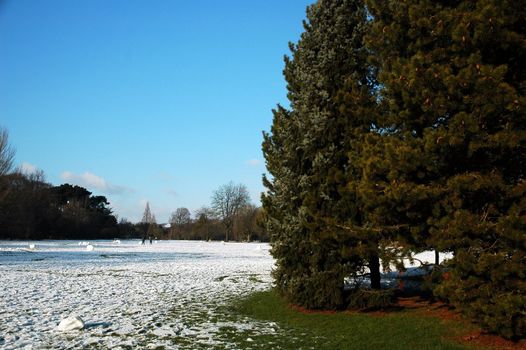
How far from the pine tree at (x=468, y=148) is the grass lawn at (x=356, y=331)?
1.25m

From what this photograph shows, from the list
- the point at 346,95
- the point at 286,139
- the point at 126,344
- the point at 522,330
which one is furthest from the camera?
the point at 286,139

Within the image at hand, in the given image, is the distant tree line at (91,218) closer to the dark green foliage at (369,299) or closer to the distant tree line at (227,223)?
the distant tree line at (227,223)

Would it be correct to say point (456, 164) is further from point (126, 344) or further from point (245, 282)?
point (245, 282)

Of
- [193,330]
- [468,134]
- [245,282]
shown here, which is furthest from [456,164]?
[245,282]

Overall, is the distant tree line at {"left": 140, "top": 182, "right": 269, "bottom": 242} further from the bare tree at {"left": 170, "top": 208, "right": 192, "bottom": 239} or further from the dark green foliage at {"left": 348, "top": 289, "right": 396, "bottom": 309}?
the dark green foliage at {"left": 348, "top": 289, "right": 396, "bottom": 309}

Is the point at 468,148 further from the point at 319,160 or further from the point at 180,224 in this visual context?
the point at 180,224

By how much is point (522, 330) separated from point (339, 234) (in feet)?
12.0

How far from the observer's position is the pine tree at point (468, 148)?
667cm

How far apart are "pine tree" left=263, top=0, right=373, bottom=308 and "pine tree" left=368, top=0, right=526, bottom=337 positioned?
6.79 feet

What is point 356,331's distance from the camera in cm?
869

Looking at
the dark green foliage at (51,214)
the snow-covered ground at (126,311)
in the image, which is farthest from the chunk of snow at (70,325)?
the dark green foliage at (51,214)

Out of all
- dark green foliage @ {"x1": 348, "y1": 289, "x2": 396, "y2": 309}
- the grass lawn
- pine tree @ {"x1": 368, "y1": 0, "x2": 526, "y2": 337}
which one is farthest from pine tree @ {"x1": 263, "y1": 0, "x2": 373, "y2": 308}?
pine tree @ {"x1": 368, "y1": 0, "x2": 526, "y2": 337}

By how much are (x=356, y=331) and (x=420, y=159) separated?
12.6ft

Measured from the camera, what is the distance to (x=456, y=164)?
7617 mm
